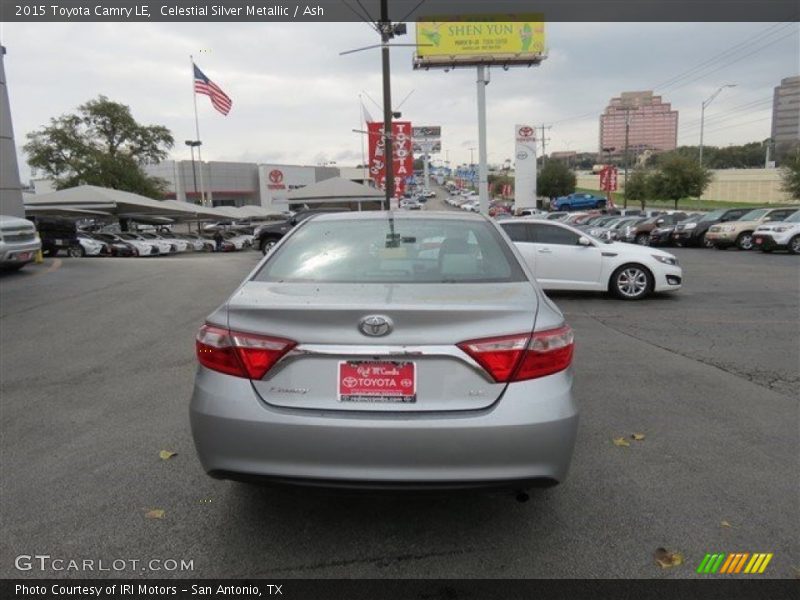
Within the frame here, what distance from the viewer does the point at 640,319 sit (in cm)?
888

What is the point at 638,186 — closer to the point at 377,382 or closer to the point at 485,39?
the point at 485,39

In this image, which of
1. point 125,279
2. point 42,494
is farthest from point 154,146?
point 42,494

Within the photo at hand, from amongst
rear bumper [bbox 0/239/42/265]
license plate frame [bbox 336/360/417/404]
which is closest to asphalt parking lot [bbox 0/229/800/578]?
license plate frame [bbox 336/360/417/404]

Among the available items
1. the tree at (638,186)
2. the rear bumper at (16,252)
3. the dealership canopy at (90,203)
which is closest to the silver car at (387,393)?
the rear bumper at (16,252)

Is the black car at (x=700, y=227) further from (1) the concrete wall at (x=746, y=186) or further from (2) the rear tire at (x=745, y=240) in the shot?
(1) the concrete wall at (x=746, y=186)

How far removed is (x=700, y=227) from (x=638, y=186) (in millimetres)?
35584

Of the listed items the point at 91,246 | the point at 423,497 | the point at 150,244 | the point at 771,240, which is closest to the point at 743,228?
the point at 771,240

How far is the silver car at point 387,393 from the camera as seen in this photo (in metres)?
2.47

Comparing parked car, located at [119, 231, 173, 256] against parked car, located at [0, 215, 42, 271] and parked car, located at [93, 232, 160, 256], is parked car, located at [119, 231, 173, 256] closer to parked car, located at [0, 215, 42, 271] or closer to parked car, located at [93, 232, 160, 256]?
parked car, located at [93, 232, 160, 256]

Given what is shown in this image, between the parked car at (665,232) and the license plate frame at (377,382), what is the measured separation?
2652 cm

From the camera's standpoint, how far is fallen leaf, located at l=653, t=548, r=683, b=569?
2721 mm

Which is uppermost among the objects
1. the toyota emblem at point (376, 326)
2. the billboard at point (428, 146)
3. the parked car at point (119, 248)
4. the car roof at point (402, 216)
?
the billboard at point (428, 146)

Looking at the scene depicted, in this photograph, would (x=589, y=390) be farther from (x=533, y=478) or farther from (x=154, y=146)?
(x=154, y=146)

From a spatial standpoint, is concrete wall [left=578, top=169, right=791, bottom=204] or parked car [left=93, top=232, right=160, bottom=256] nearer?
parked car [left=93, top=232, right=160, bottom=256]
